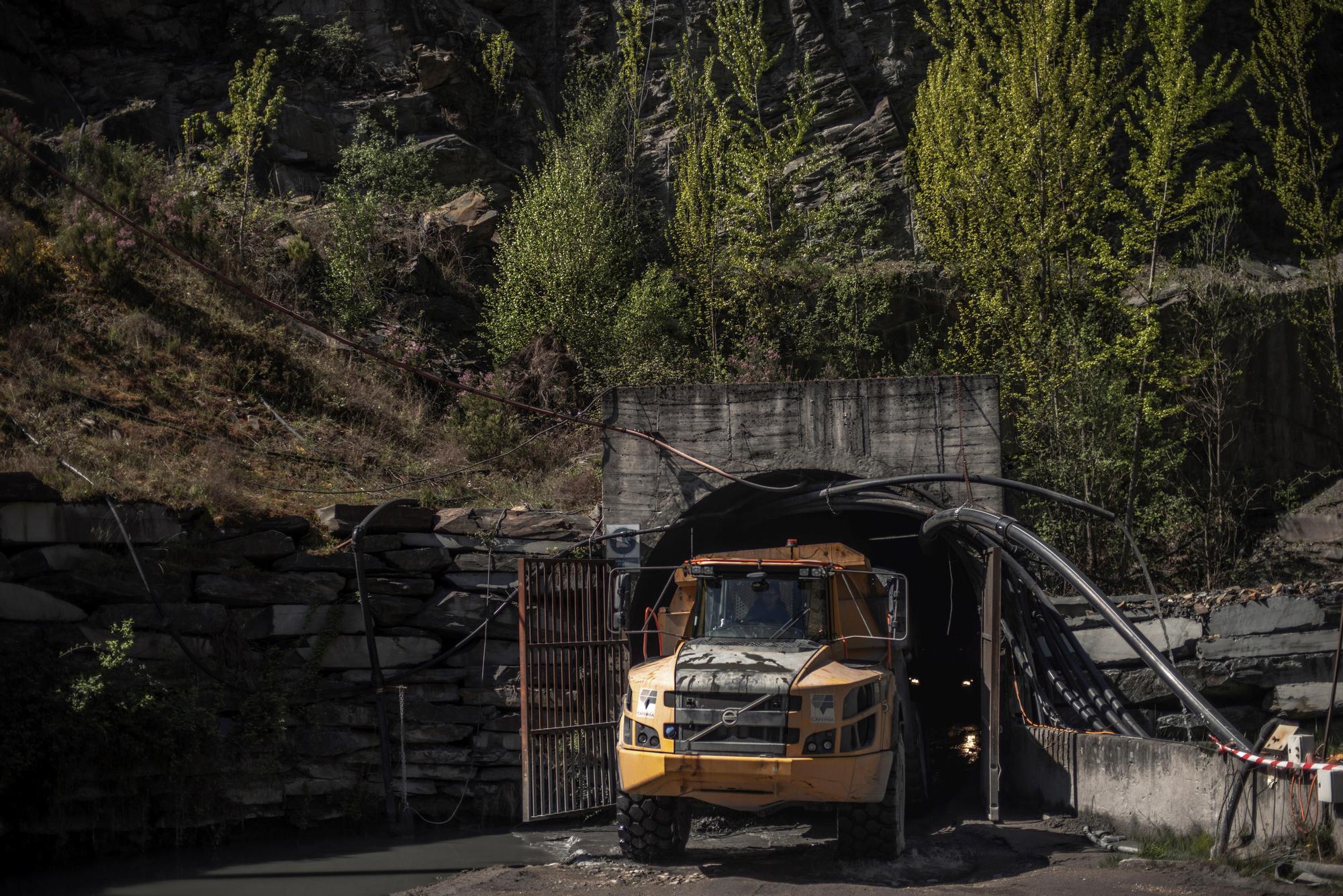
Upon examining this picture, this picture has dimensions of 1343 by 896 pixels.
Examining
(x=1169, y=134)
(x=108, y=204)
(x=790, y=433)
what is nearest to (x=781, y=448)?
(x=790, y=433)

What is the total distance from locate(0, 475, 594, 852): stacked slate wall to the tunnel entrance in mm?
1502

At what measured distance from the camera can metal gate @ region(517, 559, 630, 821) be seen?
1144cm

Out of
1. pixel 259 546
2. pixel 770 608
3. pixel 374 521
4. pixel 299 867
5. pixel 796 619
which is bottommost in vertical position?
pixel 299 867

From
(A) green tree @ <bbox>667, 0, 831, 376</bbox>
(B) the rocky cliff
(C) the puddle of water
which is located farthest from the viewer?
(B) the rocky cliff

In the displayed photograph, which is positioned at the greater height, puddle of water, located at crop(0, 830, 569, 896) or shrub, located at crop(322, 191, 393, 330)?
shrub, located at crop(322, 191, 393, 330)

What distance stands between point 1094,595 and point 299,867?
26.3 feet

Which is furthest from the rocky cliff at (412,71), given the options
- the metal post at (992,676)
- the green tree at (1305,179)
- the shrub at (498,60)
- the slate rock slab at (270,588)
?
the metal post at (992,676)

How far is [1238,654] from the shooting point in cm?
1300

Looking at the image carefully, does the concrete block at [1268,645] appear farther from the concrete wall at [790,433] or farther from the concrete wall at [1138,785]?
the concrete wall at [790,433]

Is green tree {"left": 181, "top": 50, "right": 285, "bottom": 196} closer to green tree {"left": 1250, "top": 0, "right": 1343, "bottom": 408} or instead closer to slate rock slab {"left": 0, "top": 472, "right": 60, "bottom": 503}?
slate rock slab {"left": 0, "top": 472, "right": 60, "bottom": 503}

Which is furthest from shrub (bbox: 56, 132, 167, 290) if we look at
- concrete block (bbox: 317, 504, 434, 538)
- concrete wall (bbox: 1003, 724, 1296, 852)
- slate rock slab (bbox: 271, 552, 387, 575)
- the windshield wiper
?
concrete wall (bbox: 1003, 724, 1296, 852)

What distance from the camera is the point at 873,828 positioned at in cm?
916

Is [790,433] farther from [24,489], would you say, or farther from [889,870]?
[24,489]

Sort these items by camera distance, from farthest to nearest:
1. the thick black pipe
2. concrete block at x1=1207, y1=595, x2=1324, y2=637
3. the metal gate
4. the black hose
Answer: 1. concrete block at x1=1207, y1=595, x2=1324, y2=637
2. the metal gate
3. the thick black pipe
4. the black hose
